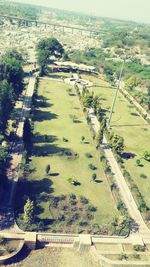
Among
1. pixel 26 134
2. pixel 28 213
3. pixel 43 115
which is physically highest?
pixel 28 213

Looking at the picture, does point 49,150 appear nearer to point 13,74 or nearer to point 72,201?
point 72,201

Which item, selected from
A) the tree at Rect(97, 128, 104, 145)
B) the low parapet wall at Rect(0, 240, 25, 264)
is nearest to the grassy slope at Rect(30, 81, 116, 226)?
the tree at Rect(97, 128, 104, 145)

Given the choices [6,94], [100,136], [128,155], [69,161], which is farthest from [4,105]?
[128,155]

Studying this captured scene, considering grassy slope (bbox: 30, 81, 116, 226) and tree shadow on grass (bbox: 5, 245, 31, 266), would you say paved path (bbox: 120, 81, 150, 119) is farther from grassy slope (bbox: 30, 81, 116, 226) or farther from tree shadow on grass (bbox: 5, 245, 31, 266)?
tree shadow on grass (bbox: 5, 245, 31, 266)

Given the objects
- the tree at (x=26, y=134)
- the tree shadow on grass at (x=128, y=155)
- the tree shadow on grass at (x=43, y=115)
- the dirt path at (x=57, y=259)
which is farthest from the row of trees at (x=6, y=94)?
the tree shadow on grass at (x=128, y=155)

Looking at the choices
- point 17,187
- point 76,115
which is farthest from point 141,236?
point 76,115

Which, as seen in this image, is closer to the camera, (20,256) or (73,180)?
(20,256)

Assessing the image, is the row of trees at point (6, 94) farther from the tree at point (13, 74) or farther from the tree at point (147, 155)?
the tree at point (147, 155)
